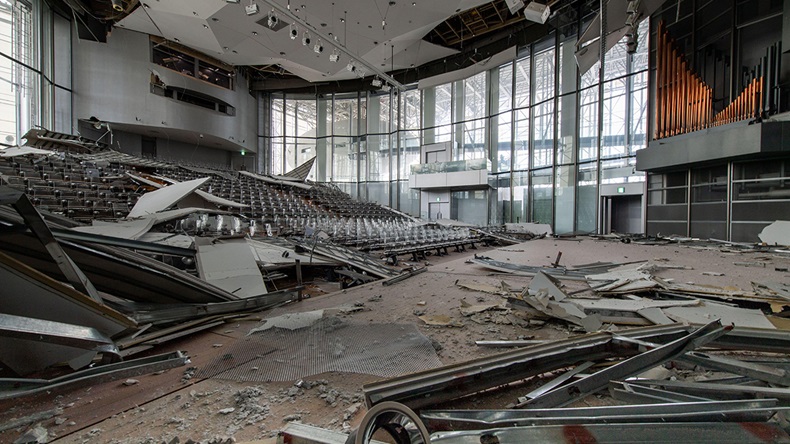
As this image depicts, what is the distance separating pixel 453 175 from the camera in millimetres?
15086

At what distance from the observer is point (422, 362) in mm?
1605

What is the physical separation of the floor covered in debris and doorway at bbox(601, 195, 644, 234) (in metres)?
9.32

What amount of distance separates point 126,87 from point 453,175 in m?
14.9

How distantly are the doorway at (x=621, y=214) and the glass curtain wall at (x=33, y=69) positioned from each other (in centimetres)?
1895

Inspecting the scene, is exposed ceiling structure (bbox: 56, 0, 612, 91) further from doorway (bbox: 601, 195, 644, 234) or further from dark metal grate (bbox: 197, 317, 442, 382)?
dark metal grate (bbox: 197, 317, 442, 382)

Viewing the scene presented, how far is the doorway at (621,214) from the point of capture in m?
11.2

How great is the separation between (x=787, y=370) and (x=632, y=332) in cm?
51

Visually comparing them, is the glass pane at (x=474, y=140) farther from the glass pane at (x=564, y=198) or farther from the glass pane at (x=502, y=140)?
the glass pane at (x=564, y=198)

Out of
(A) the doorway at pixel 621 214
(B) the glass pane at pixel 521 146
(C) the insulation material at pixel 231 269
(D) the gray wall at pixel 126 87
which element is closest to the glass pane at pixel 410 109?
(B) the glass pane at pixel 521 146

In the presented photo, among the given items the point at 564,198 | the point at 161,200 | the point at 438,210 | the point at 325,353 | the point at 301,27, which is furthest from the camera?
the point at 438,210

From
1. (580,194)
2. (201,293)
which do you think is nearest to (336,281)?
(201,293)

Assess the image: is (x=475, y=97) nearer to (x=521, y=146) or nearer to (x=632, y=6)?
(x=521, y=146)

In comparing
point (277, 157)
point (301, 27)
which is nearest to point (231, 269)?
point (301, 27)

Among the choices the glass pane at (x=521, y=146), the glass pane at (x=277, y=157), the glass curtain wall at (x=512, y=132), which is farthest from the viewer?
the glass pane at (x=277, y=157)
